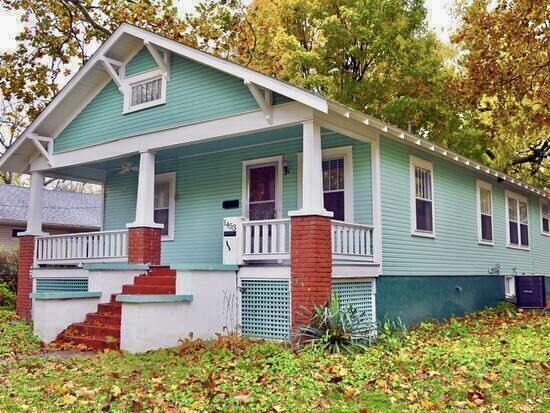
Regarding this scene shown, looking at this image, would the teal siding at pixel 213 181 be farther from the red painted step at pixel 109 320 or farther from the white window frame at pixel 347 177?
the red painted step at pixel 109 320

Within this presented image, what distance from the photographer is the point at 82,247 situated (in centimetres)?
1330

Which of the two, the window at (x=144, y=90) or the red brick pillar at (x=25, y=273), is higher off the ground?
the window at (x=144, y=90)

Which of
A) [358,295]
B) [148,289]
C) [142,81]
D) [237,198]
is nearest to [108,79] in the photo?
[142,81]

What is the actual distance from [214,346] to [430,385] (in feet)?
11.4

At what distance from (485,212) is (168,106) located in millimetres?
9622

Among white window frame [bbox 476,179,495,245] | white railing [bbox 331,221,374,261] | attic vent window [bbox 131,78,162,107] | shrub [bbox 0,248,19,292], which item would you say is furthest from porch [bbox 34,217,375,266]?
shrub [bbox 0,248,19,292]

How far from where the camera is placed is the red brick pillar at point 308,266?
919 cm

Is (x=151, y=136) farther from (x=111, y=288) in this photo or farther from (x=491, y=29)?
(x=491, y=29)

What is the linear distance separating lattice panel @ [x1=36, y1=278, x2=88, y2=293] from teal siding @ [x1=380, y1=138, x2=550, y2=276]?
275 inches

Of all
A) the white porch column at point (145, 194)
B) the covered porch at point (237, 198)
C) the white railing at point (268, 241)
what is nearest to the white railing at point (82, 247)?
the covered porch at point (237, 198)

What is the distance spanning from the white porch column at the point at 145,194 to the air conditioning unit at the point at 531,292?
10624 mm

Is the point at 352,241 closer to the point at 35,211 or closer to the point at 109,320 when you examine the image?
the point at 109,320

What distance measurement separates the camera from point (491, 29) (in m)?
14.7

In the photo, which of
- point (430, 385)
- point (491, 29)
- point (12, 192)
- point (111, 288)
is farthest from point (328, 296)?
point (12, 192)
